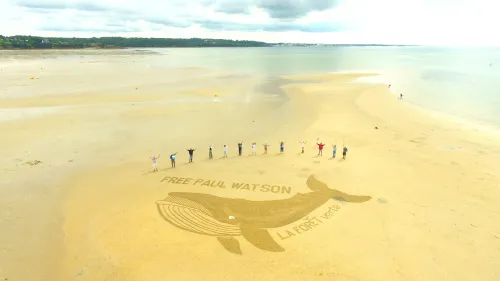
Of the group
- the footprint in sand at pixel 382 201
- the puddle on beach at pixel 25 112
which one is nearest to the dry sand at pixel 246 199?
the footprint in sand at pixel 382 201

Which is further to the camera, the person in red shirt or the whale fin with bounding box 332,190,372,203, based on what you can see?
the person in red shirt

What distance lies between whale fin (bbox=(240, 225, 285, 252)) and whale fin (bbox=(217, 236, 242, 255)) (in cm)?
63

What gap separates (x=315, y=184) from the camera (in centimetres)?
2017

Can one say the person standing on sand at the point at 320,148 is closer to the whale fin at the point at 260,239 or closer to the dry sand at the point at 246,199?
the dry sand at the point at 246,199

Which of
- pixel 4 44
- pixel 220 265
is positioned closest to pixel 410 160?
pixel 220 265

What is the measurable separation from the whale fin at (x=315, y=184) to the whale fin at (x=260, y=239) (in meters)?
5.76

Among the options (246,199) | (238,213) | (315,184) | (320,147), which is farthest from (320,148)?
(238,213)

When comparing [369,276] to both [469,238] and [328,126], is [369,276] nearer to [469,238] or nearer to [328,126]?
[469,238]

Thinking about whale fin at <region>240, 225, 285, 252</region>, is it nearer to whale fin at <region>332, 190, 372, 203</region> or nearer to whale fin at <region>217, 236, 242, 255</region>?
whale fin at <region>217, 236, 242, 255</region>

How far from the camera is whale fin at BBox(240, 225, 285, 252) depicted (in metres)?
14.0

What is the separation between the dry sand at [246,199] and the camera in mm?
13125

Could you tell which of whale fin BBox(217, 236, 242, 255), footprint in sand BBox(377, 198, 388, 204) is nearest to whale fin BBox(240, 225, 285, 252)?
whale fin BBox(217, 236, 242, 255)

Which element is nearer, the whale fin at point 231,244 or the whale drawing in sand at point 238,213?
the whale fin at point 231,244

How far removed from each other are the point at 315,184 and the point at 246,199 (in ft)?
15.7
